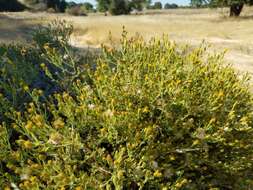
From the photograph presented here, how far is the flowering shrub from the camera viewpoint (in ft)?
8.92

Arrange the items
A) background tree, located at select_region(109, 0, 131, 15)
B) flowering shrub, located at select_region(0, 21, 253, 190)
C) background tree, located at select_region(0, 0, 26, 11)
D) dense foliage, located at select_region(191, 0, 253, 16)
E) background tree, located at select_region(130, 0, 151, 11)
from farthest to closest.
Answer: background tree, located at select_region(130, 0, 151, 11) < background tree, located at select_region(0, 0, 26, 11) < background tree, located at select_region(109, 0, 131, 15) < dense foliage, located at select_region(191, 0, 253, 16) < flowering shrub, located at select_region(0, 21, 253, 190)

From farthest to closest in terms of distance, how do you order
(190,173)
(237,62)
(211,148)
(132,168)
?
(237,62) < (211,148) < (190,173) < (132,168)

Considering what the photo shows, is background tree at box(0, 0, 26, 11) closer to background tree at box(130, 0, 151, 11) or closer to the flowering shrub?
background tree at box(130, 0, 151, 11)

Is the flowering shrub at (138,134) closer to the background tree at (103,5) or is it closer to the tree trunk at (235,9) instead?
the tree trunk at (235,9)

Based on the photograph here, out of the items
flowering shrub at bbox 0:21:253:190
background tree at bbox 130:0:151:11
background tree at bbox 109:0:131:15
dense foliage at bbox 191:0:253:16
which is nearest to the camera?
flowering shrub at bbox 0:21:253:190

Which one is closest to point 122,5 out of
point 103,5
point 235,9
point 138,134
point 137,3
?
point 137,3

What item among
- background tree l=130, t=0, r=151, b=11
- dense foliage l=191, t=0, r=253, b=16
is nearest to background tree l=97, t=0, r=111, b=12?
background tree l=130, t=0, r=151, b=11

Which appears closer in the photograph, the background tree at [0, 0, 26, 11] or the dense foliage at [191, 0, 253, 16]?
the dense foliage at [191, 0, 253, 16]

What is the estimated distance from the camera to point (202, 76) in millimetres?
3619

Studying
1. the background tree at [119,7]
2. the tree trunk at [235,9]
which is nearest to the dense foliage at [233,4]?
the tree trunk at [235,9]

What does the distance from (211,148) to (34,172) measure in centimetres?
136

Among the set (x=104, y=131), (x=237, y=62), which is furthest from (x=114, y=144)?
(x=237, y=62)

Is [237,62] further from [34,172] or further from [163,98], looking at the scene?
[34,172]

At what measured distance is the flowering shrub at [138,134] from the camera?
107 inches
